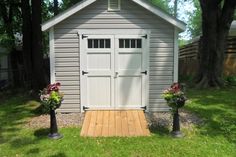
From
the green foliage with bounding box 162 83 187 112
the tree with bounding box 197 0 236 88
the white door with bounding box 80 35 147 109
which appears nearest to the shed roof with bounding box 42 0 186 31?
the white door with bounding box 80 35 147 109

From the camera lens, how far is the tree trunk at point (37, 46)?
13.2 meters

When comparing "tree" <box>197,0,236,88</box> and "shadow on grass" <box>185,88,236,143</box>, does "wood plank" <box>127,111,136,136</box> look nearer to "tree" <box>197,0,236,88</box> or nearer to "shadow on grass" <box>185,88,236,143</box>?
"shadow on grass" <box>185,88,236,143</box>

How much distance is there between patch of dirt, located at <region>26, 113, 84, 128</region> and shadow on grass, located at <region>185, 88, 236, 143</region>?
324cm

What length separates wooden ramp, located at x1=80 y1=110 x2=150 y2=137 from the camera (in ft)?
25.8

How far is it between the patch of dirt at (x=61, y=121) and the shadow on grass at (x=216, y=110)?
10.6ft

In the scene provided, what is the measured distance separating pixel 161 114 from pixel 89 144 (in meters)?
3.14

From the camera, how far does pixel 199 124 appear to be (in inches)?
342

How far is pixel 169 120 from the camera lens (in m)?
8.91

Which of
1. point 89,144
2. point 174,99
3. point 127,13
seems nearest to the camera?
point 89,144

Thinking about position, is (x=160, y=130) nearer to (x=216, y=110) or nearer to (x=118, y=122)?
(x=118, y=122)

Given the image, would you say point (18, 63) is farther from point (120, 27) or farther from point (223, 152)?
point (223, 152)

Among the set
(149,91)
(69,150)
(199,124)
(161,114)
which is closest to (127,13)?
(149,91)

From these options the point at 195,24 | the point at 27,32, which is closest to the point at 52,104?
the point at 27,32

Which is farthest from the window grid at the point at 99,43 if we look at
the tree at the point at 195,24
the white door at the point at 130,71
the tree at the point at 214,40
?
the tree at the point at 195,24
